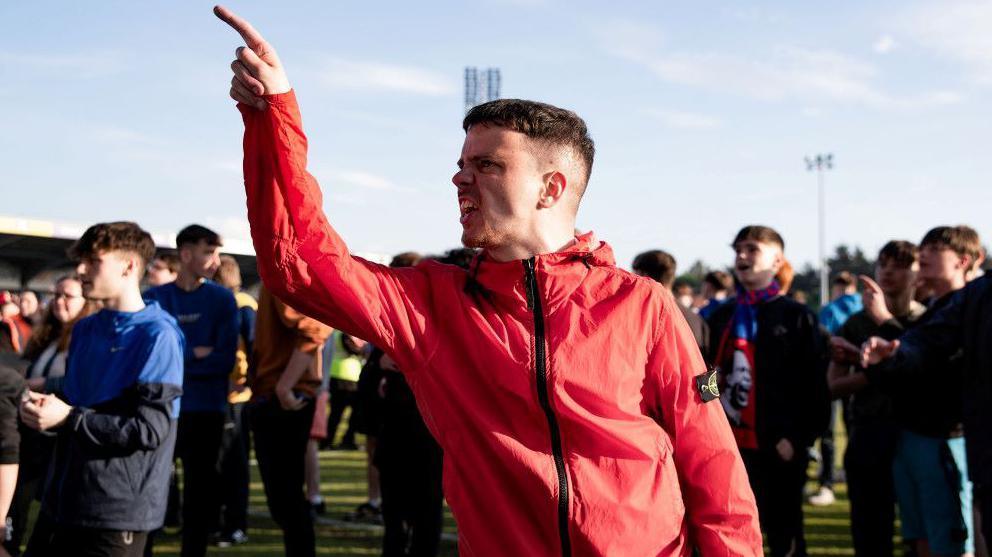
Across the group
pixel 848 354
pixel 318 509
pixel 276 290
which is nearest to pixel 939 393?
pixel 848 354

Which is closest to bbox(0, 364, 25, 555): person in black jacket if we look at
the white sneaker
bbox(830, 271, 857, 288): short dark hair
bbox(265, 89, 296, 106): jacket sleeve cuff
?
bbox(265, 89, 296, 106): jacket sleeve cuff

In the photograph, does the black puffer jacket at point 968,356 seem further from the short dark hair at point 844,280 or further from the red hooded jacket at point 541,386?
the short dark hair at point 844,280

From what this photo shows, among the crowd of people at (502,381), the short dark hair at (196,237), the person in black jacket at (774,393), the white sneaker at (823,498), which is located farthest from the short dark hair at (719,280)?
the short dark hair at (196,237)

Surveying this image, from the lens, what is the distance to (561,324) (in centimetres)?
237

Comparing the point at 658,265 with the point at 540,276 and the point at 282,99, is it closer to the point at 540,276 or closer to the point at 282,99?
the point at 540,276

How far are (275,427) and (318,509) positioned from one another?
299cm

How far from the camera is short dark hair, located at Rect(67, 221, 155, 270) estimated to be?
4.50m

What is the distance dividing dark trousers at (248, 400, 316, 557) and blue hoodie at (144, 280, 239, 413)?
29 centimetres

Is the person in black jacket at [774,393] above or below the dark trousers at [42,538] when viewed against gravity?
above

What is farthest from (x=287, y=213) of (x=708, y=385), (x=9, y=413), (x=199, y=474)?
(x=199, y=474)

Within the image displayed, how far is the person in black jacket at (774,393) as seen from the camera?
607 centimetres

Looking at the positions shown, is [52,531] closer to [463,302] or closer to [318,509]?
[463,302]

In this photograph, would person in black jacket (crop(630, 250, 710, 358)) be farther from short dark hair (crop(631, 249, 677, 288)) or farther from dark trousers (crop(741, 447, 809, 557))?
dark trousers (crop(741, 447, 809, 557))

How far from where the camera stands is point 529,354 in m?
2.34
